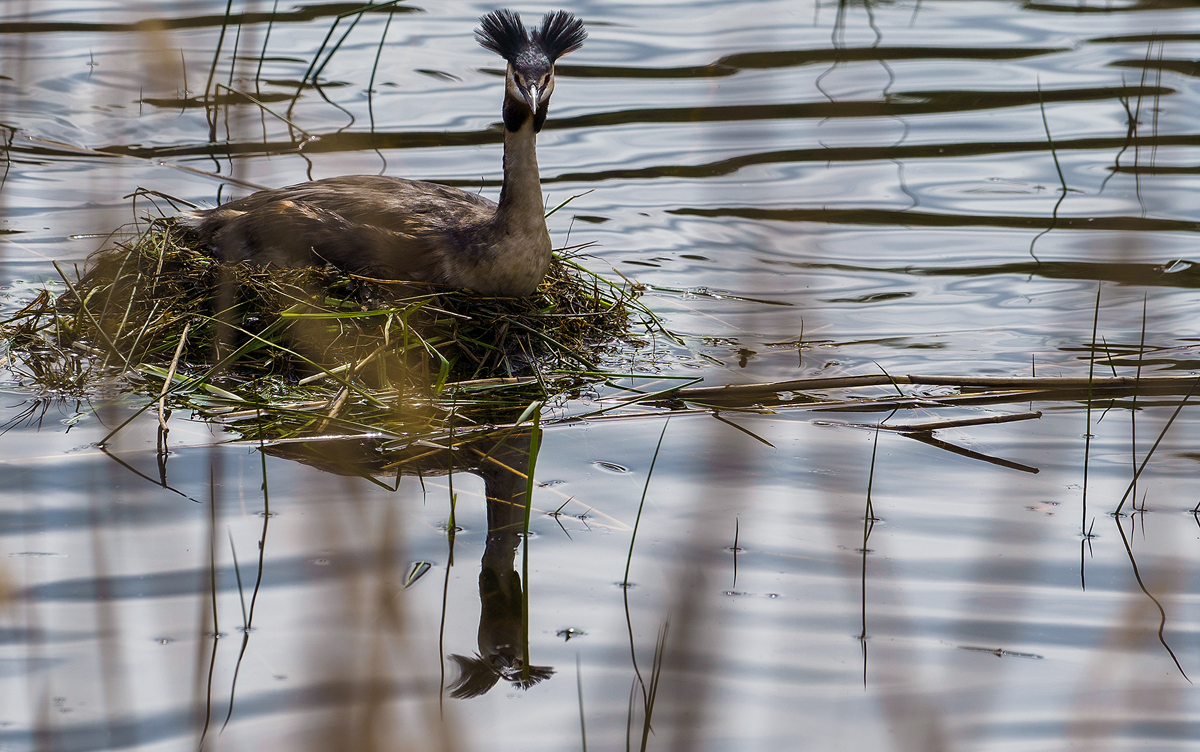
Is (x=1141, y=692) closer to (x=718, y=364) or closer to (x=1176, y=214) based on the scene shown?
(x=718, y=364)

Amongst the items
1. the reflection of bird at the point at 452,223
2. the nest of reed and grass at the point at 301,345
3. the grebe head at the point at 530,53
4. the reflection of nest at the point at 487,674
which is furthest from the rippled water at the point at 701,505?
the grebe head at the point at 530,53

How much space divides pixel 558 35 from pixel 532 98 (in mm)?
448

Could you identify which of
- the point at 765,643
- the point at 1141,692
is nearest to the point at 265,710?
the point at 765,643

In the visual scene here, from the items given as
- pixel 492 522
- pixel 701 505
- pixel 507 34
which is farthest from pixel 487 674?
pixel 507 34

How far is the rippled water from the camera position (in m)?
3.07

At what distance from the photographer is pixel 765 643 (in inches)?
140

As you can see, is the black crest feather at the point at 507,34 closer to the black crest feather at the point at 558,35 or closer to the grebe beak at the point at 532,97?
the black crest feather at the point at 558,35

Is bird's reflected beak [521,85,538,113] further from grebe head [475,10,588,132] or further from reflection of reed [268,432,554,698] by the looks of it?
reflection of reed [268,432,554,698]


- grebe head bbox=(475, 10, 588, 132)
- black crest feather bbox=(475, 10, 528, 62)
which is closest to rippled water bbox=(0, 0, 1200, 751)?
grebe head bbox=(475, 10, 588, 132)

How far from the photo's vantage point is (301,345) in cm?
521

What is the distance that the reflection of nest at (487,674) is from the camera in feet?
10.8

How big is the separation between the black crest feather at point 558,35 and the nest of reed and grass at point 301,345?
1.06 metres

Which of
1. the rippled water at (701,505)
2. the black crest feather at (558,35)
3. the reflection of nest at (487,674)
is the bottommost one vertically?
the reflection of nest at (487,674)

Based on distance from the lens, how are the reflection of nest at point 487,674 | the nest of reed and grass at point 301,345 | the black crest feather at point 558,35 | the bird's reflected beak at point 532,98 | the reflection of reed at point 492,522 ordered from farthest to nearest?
the black crest feather at point 558,35 < the bird's reflected beak at point 532,98 < the nest of reed and grass at point 301,345 < the reflection of reed at point 492,522 < the reflection of nest at point 487,674
